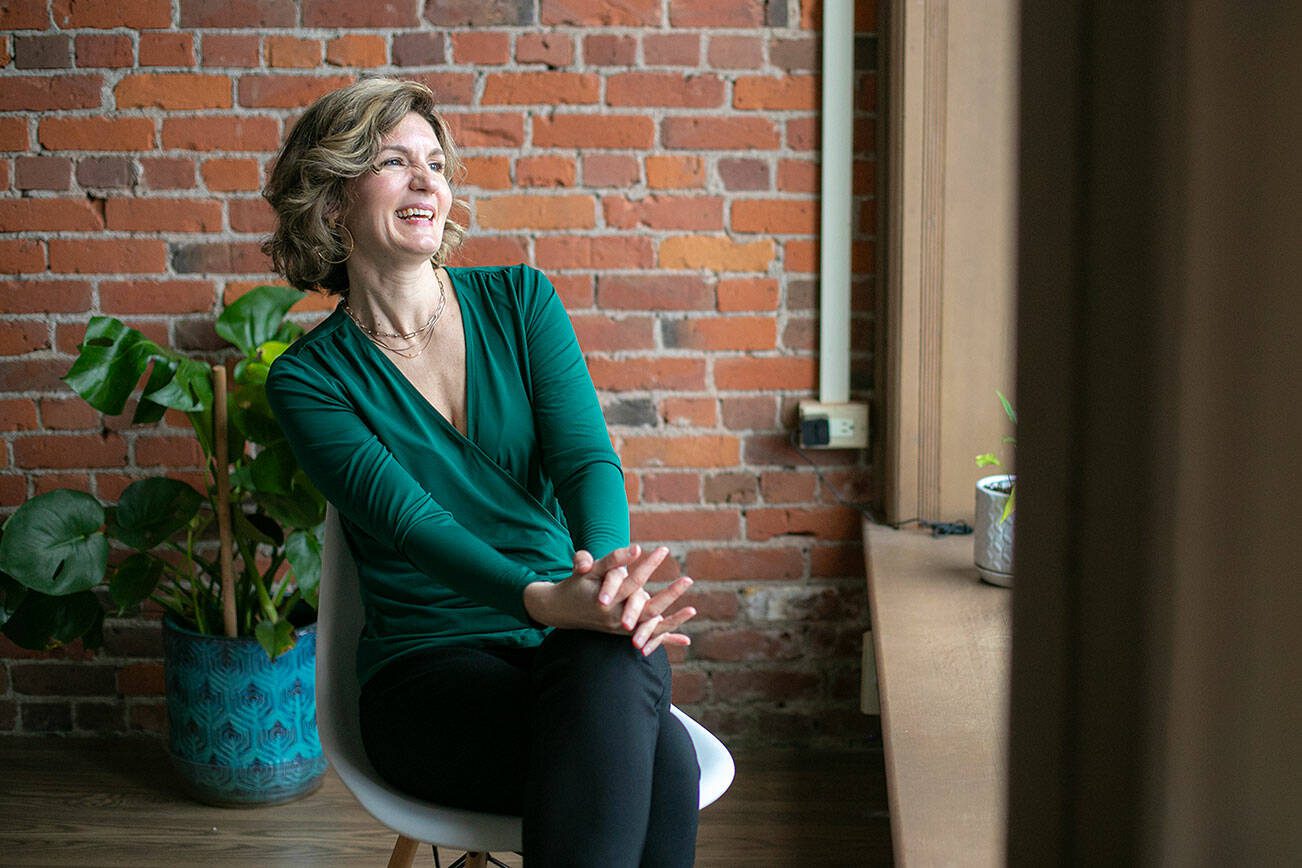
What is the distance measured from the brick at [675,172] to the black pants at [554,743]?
1.25 meters

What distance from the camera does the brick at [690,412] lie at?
2643 millimetres

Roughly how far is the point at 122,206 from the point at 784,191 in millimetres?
1395

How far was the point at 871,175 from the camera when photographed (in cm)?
259

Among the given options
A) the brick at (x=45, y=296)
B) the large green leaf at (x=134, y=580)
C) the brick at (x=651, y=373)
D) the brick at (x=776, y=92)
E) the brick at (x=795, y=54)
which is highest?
the brick at (x=795, y=54)

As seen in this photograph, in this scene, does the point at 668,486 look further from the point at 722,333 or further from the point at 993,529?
the point at 993,529

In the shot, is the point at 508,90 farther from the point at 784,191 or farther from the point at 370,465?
the point at 370,465

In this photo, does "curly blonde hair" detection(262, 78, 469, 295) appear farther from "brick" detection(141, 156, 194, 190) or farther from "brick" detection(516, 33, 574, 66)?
"brick" detection(141, 156, 194, 190)

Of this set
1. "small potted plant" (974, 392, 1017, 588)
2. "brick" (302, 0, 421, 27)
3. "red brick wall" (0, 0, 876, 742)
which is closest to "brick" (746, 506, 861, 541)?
"red brick wall" (0, 0, 876, 742)

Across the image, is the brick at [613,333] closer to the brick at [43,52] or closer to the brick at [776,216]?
the brick at [776,216]

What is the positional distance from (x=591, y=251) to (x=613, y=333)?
0.59ft

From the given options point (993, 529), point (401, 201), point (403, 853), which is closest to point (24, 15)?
point (401, 201)

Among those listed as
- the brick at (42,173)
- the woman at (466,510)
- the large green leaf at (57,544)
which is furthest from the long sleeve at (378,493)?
the brick at (42,173)

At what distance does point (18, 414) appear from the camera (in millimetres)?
2674

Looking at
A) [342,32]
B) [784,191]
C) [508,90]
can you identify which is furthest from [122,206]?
[784,191]
